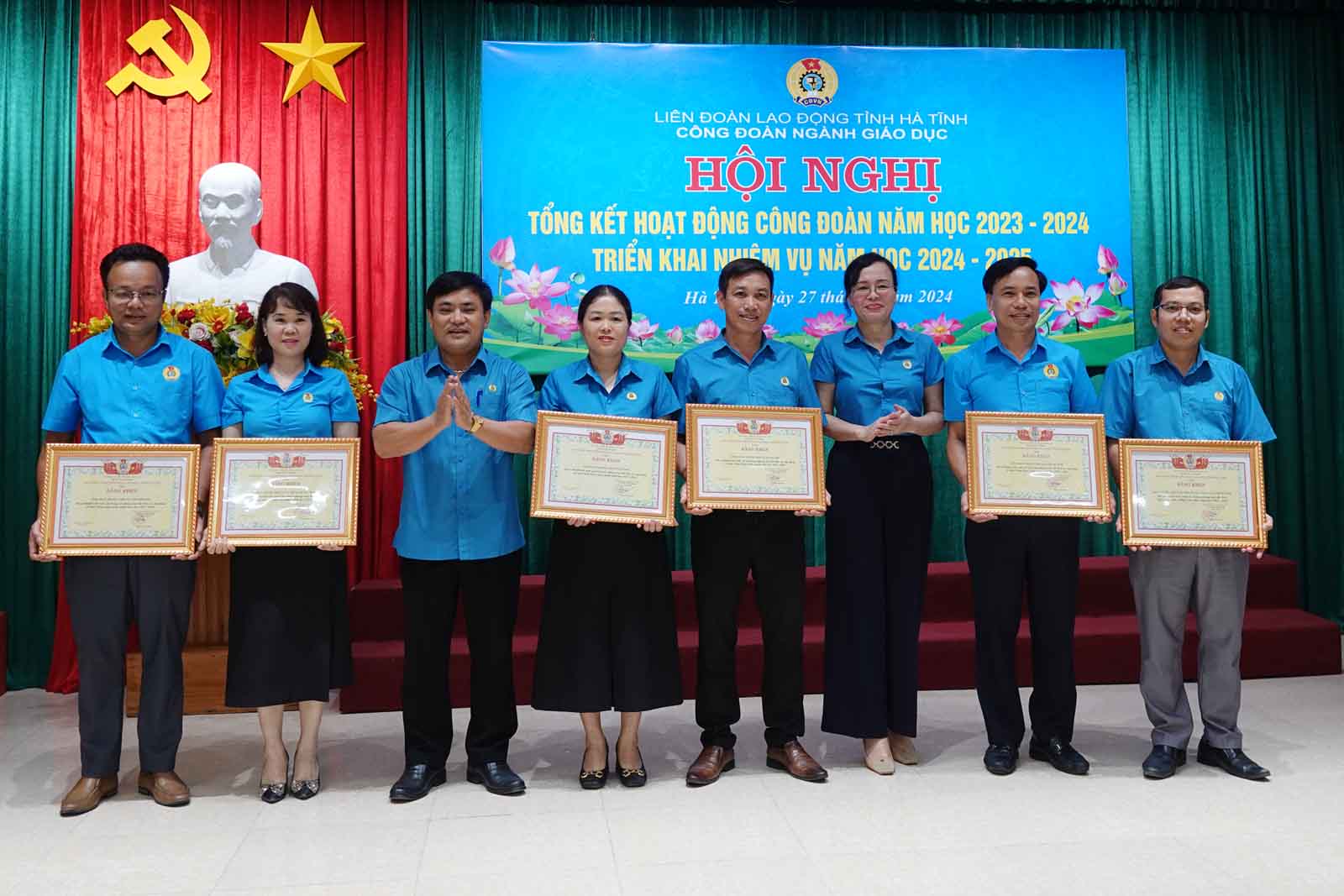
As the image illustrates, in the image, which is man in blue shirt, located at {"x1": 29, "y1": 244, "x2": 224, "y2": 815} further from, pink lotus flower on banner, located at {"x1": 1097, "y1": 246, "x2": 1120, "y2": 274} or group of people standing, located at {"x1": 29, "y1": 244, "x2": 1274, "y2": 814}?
pink lotus flower on banner, located at {"x1": 1097, "y1": 246, "x2": 1120, "y2": 274}

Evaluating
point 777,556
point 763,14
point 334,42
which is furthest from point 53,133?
point 777,556

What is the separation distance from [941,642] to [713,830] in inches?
71.3

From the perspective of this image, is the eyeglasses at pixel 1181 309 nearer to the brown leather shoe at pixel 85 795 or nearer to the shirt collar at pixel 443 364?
the shirt collar at pixel 443 364

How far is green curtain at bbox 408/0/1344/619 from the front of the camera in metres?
4.75

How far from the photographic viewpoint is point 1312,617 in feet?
13.8

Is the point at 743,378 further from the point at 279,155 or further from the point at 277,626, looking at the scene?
the point at 279,155

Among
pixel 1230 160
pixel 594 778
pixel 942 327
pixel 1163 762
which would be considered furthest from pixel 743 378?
pixel 1230 160

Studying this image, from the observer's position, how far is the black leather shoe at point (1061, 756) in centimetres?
285

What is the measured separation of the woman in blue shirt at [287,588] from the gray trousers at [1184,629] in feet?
7.73

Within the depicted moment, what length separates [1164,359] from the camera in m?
2.89

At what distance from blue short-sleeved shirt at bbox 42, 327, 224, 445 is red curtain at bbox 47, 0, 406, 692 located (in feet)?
5.45

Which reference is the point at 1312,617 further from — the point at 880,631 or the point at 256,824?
the point at 256,824

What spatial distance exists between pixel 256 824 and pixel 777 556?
61.7 inches

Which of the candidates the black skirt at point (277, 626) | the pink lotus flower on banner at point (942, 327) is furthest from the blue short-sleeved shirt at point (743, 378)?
the pink lotus flower on banner at point (942, 327)
